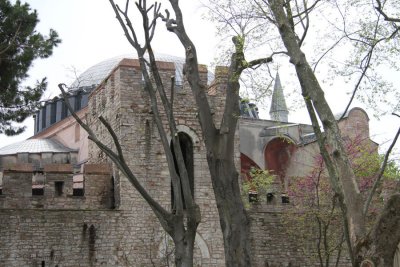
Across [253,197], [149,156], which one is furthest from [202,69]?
[253,197]

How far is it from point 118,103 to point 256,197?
428cm

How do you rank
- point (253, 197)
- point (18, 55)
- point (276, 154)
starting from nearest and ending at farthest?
point (18, 55) → point (253, 197) → point (276, 154)

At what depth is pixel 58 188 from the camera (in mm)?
17828

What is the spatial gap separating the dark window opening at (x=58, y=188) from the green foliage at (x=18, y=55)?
5.08 ft

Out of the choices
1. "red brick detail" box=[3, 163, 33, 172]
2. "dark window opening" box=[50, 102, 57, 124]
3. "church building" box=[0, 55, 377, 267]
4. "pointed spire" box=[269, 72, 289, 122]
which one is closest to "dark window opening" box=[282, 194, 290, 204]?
"church building" box=[0, 55, 377, 267]

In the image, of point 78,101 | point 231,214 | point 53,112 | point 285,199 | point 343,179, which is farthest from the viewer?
point 53,112

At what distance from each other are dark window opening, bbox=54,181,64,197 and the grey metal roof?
14400 mm

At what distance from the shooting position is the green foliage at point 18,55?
16781 millimetres

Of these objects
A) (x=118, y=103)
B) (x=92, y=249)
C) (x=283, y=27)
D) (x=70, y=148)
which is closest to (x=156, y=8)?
(x=283, y=27)

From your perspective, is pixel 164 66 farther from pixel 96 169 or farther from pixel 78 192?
pixel 78 192

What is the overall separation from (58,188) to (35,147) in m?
15.6

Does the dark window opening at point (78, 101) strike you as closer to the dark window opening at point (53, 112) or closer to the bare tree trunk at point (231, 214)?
the dark window opening at point (53, 112)

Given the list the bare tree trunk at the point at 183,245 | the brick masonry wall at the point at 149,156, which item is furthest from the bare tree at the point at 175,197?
the brick masonry wall at the point at 149,156

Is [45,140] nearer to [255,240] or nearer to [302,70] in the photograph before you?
[255,240]
